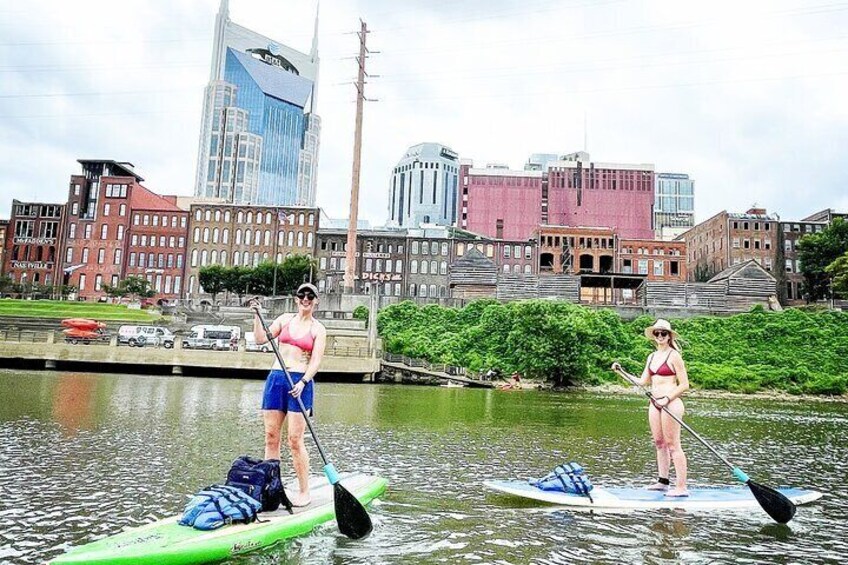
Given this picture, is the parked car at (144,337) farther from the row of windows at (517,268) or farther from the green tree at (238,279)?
the row of windows at (517,268)

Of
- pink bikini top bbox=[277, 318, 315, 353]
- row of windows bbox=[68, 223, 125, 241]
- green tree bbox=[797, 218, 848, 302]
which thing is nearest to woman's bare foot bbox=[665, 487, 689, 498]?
pink bikini top bbox=[277, 318, 315, 353]

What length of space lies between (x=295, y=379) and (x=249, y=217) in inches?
3884

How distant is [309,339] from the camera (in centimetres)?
821

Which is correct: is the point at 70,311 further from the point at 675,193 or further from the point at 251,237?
the point at 675,193

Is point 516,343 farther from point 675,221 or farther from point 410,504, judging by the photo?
point 675,221

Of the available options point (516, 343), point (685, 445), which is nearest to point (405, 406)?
point (685, 445)

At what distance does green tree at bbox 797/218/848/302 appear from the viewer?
86.4 meters

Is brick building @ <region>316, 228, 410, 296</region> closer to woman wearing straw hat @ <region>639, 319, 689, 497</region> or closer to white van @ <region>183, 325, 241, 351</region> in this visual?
white van @ <region>183, 325, 241, 351</region>

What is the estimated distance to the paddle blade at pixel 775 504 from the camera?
30.1 feet

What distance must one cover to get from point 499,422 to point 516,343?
2788cm

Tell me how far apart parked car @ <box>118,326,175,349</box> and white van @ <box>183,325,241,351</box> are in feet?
4.75

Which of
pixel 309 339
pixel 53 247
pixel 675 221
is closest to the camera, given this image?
pixel 309 339

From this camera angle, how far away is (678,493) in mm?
9859

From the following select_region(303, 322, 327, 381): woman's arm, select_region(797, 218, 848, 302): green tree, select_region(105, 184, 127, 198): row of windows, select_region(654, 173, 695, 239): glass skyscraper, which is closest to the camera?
select_region(303, 322, 327, 381): woman's arm
